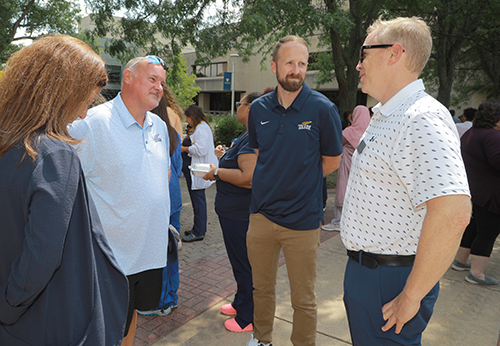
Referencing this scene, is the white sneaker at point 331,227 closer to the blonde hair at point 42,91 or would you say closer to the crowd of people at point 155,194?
the crowd of people at point 155,194

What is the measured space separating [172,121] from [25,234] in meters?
3.06

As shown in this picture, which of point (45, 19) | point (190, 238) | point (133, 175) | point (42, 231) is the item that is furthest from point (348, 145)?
point (45, 19)

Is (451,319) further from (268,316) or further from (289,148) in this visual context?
(289,148)

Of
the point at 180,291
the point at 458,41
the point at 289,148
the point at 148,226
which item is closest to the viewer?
the point at 148,226

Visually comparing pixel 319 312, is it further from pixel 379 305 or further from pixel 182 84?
pixel 182 84

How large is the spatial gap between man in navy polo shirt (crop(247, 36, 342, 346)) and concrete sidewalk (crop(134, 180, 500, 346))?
0.74 meters

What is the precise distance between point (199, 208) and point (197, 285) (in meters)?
1.72

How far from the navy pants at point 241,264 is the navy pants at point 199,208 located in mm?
2430

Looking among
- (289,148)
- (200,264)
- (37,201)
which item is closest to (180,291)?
(200,264)

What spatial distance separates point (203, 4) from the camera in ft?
36.6

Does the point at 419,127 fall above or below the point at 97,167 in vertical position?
above

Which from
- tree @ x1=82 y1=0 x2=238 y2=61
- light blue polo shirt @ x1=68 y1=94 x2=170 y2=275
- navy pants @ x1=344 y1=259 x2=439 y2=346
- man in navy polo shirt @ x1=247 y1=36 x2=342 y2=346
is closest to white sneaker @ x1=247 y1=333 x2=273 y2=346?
man in navy polo shirt @ x1=247 y1=36 x2=342 y2=346

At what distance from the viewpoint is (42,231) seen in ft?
4.32

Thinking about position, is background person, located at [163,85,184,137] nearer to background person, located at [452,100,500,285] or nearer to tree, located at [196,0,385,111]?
background person, located at [452,100,500,285]
